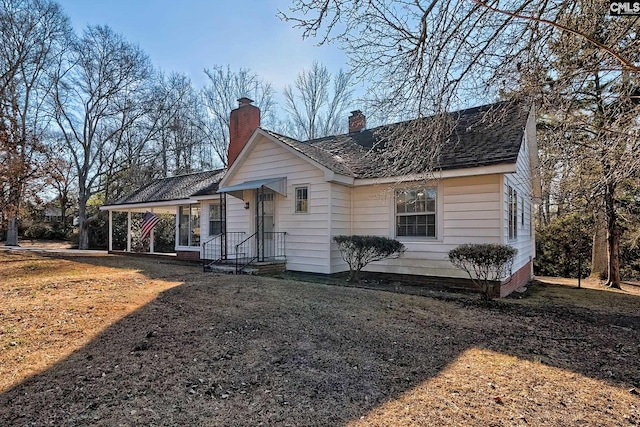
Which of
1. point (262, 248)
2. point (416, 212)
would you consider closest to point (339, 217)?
point (416, 212)

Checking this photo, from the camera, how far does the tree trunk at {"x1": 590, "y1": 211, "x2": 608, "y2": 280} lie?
13219 millimetres

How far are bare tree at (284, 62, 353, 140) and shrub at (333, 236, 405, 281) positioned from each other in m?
21.1

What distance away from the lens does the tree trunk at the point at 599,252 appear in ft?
43.4

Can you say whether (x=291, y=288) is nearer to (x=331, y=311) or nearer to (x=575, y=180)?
(x=331, y=311)

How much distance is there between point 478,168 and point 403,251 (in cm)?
269

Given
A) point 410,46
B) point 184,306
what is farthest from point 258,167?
point 410,46

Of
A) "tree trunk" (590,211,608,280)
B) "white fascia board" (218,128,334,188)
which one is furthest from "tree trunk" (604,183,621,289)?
"white fascia board" (218,128,334,188)

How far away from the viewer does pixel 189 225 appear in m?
15.8

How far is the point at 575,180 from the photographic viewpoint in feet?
27.2

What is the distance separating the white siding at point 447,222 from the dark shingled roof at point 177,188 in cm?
707

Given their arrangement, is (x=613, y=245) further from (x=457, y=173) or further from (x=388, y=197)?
(x=388, y=197)

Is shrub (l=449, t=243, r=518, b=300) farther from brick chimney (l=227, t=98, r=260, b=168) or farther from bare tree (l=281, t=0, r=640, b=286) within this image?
brick chimney (l=227, t=98, r=260, b=168)

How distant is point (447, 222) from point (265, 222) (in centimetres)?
559

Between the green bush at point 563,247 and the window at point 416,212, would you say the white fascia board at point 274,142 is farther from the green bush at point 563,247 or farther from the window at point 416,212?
the green bush at point 563,247
